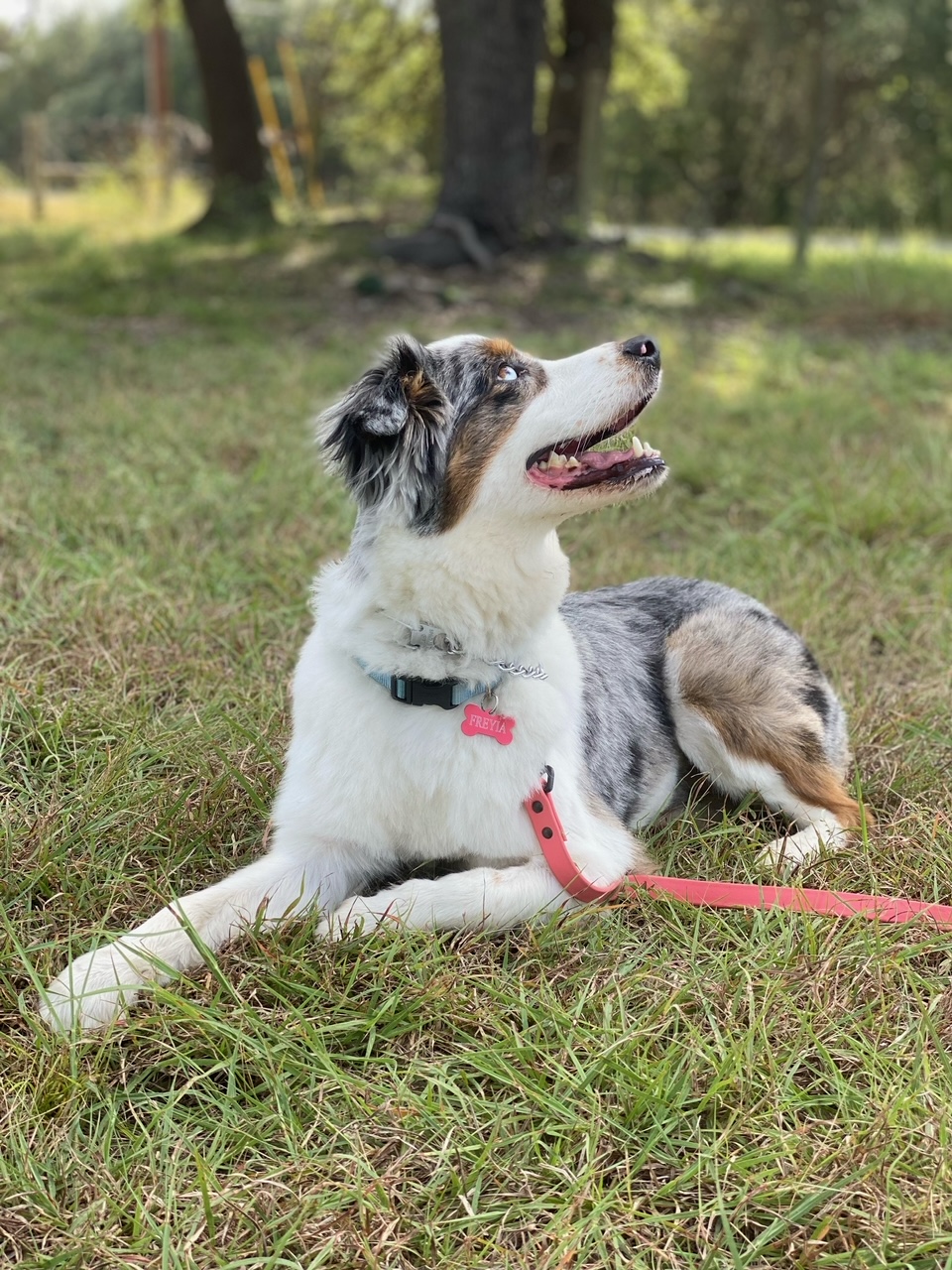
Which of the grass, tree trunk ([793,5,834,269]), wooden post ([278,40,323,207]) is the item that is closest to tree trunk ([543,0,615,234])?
tree trunk ([793,5,834,269])

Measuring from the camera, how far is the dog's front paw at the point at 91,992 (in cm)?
214

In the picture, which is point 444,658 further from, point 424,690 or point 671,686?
point 671,686

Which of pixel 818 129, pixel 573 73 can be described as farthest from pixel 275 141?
pixel 818 129

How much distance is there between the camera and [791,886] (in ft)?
8.90

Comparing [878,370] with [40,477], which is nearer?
[40,477]

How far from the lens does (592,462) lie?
2.59m

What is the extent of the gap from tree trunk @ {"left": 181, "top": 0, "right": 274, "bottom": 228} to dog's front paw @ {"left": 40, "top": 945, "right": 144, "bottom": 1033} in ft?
40.1

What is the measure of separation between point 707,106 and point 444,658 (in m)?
29.0

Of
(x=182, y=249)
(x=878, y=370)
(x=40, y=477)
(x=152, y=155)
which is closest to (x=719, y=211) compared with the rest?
(x=152, y=155)

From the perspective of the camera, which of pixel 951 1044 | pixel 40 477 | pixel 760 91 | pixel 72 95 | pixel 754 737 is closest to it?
pixel 951 1044

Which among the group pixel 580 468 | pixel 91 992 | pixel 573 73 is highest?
pixel 573 73

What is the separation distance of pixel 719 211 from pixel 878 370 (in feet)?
76.5

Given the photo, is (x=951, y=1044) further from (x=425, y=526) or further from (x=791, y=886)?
(x=425, y=526)

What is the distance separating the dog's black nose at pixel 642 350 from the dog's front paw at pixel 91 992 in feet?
5.67
